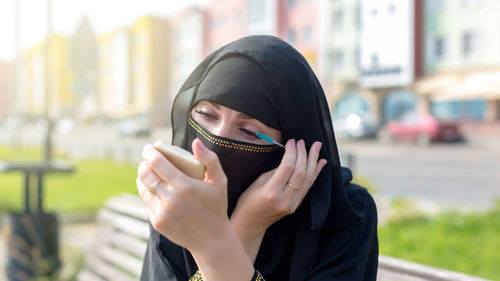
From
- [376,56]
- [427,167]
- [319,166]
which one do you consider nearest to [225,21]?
[376,56]

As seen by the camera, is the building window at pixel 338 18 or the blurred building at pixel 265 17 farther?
the blurred building at pixel 265 17

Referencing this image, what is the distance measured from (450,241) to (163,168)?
4.31 meters

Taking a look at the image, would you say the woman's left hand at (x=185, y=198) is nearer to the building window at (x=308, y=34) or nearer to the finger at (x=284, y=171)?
the finger at (x=284, y=171)

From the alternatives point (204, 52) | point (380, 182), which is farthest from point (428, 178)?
point (204, 52)

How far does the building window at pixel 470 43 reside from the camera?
24.8m

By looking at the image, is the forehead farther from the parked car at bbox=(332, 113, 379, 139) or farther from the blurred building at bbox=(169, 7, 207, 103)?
the blurred building at bbox=(169, 7, 207, 103)

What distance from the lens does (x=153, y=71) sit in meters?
52.5

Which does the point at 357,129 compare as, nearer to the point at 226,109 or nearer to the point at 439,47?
the point at 439,47

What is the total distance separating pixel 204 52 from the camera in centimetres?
4619

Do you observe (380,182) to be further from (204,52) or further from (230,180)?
(204,52)

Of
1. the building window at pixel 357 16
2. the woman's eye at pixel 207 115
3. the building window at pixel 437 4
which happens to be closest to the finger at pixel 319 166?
the woman's eye at pixel 207 115

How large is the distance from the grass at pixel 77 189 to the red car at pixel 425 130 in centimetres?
1302

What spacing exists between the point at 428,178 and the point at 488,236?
288 inches

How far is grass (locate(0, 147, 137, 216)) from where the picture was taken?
26.6 ft
